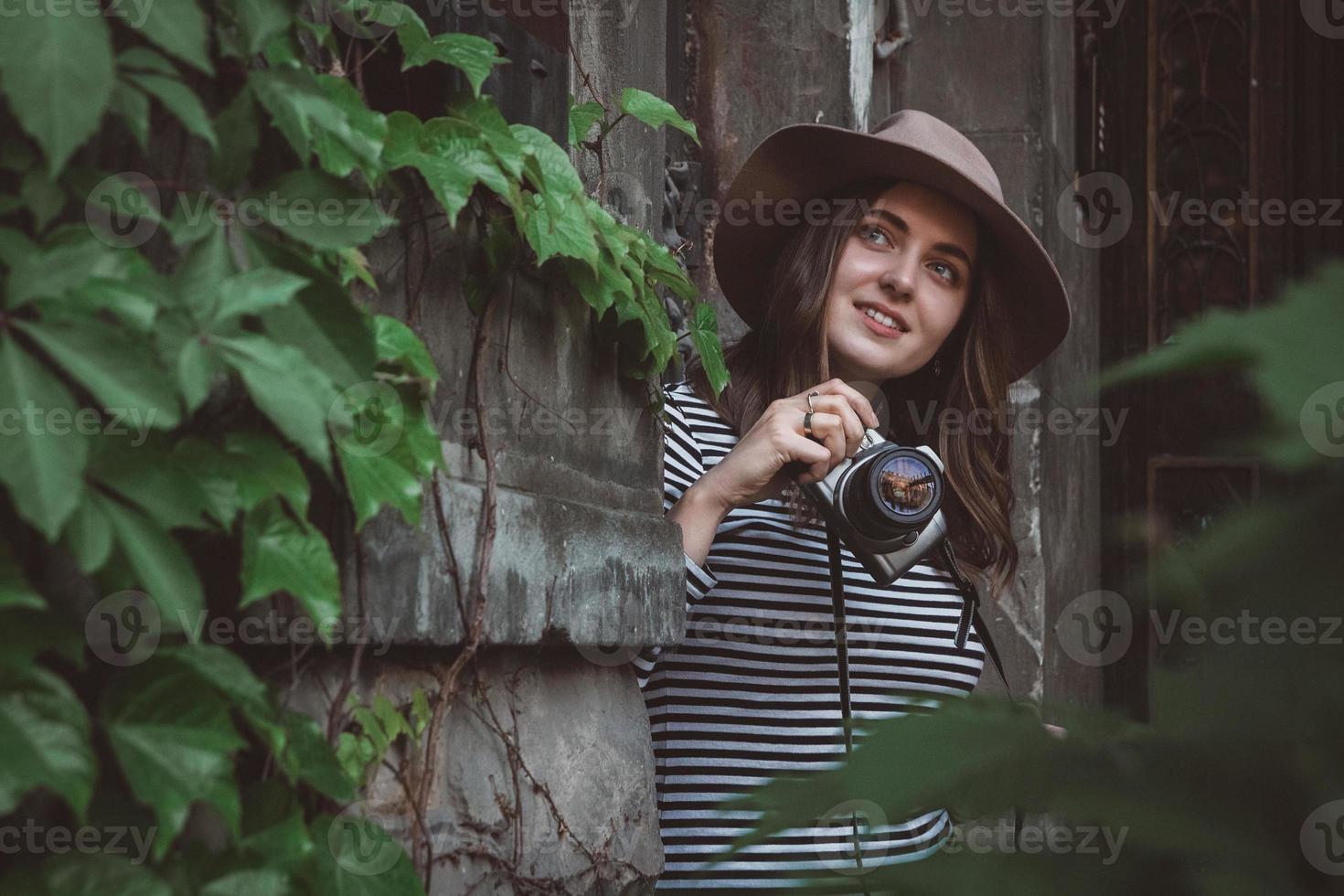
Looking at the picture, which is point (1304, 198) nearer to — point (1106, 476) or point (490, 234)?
point (1106, 476)

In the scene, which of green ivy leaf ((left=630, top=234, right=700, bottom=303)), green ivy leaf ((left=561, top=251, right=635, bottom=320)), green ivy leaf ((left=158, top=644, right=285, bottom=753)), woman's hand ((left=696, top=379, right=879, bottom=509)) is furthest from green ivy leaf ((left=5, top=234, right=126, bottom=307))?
woman's hand ((left=696, top=379, right=879, bottom=509))

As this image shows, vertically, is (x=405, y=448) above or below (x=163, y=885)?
above

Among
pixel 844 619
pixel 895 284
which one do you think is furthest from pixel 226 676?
pixel 895 284

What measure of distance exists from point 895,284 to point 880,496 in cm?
51

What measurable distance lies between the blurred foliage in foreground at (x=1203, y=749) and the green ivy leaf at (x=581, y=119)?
1117 millimetres

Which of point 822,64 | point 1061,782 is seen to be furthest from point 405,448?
point 822,64

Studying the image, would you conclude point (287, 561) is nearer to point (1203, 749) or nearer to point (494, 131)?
point (494, 131)

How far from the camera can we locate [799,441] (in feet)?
5.50

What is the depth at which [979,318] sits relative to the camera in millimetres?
2217

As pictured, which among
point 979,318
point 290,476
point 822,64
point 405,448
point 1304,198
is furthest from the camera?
point 1304,198

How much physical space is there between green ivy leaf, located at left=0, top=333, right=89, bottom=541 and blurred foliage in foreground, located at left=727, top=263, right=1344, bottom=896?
41 cm

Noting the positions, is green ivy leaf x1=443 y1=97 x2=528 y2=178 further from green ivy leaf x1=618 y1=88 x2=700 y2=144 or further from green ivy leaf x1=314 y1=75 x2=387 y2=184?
green ivy leaf x1=618 y1=88 x2=700 y2=144

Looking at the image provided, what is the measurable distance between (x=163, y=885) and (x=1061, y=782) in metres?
0.53

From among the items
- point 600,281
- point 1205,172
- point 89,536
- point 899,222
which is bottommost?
point 89,536
